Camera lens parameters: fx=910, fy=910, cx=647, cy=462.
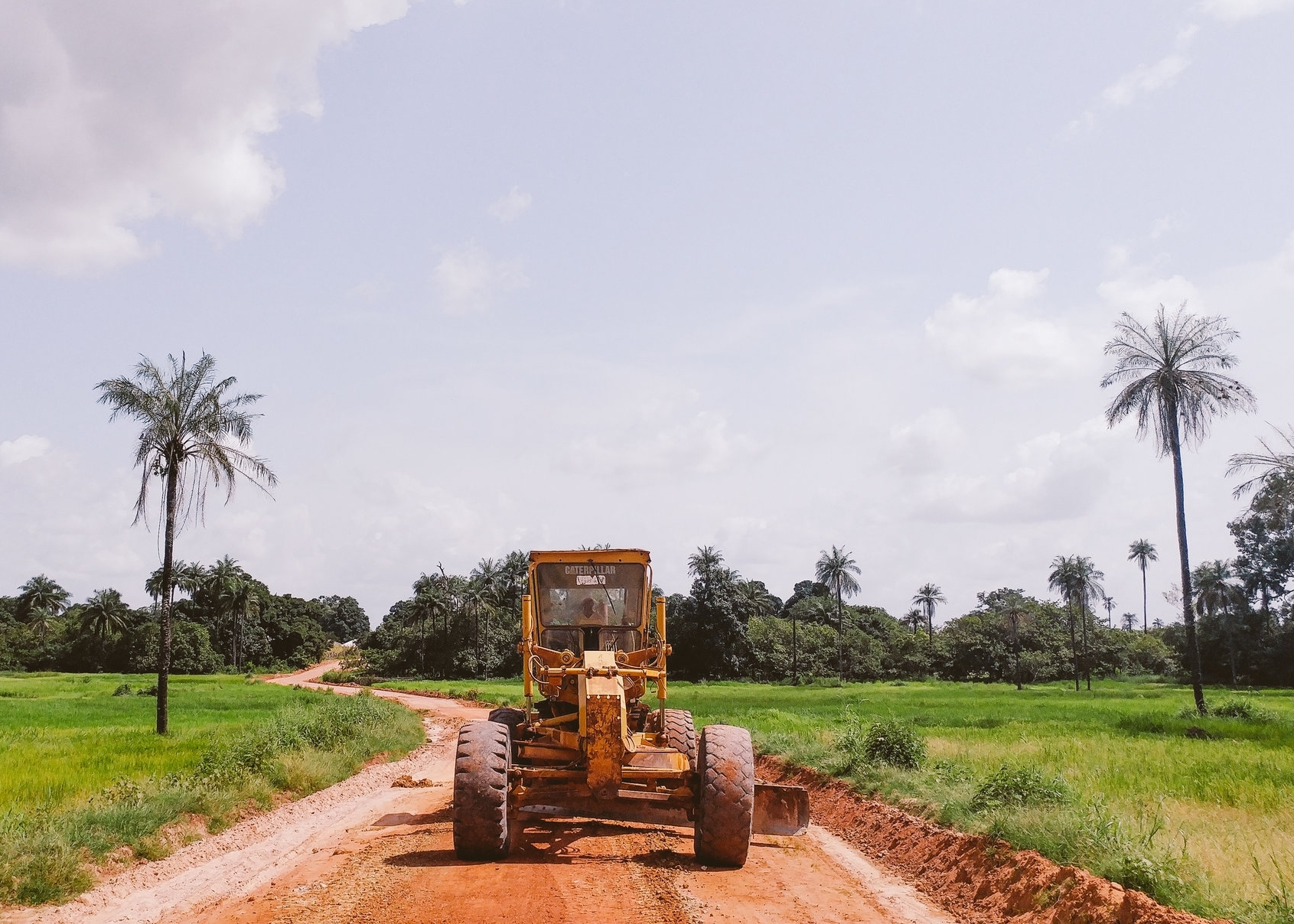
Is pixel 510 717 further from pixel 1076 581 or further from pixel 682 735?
pixel 1076 581

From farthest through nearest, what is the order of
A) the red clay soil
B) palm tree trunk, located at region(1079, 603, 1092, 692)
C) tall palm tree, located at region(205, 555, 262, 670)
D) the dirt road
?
tall palm tree, located at region(205, 555, 262, 670), palm tree trunk, located at region(1079, 603, 1092, 692), the dirt road, the red clay soil

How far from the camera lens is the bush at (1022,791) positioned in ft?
38.6

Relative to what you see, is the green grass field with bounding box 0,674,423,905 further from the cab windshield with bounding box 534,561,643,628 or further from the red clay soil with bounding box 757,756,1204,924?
the red clay soil with bounding box 757,756,1204,924

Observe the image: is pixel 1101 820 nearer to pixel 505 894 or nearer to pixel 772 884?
Answer: pixel 772 884

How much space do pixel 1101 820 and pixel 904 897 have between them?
2328 millimetres

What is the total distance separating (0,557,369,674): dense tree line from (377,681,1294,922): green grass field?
7891 cm

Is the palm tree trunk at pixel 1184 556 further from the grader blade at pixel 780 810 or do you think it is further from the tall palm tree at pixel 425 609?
the tall palm tree at pixel 425 609

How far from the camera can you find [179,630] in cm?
9344

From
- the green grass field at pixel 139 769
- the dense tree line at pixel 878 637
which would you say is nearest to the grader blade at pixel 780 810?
the green grass field at pixel 139 769

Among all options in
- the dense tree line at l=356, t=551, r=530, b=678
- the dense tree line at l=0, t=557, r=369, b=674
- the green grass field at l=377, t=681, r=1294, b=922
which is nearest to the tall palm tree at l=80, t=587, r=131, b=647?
the dense tree line at l=0, t=557, r=369, b=674

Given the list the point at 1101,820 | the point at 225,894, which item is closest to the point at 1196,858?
the point at 1101,820

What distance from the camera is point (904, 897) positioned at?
965cm

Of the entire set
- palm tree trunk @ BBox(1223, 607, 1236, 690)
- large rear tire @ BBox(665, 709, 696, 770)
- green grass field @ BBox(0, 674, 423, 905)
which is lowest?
palm tree trunk @ BBox(1223, 607, 1236, 690)

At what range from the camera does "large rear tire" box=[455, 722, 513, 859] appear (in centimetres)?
978
